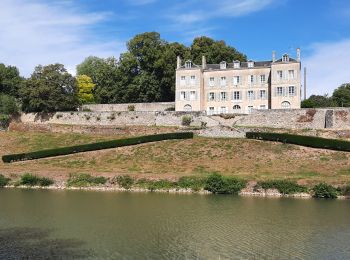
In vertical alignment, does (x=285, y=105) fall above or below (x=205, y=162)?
above

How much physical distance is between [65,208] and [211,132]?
2556 cm

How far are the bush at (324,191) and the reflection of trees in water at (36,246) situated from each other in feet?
62.0

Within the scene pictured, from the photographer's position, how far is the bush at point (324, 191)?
3127 centimetres

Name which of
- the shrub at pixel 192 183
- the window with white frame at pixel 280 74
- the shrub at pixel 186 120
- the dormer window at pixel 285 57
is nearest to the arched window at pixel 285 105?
the window with white frame at pixel 280 74

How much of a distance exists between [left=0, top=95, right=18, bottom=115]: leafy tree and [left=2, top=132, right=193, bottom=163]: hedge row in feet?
67.6

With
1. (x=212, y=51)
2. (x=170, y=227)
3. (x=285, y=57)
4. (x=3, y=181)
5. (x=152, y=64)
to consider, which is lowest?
(x=170, y=227)

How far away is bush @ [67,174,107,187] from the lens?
35.3 metres

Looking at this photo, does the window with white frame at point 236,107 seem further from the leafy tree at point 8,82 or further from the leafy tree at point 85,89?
the leafy tree at point 8,82

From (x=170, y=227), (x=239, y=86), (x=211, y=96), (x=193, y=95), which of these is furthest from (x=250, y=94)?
(x=170, y=227)

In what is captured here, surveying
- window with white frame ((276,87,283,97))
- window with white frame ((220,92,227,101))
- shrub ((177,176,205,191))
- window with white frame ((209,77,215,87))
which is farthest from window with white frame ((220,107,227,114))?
shrub ((177,176,205,191))

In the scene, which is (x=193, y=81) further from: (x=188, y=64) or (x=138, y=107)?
(x=138, y=107)

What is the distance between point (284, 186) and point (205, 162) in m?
9.84

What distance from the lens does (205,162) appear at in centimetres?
4094

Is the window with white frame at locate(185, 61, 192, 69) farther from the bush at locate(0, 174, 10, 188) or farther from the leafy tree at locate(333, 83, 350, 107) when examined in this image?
the bush at locate(0, 174, 10, 188)
